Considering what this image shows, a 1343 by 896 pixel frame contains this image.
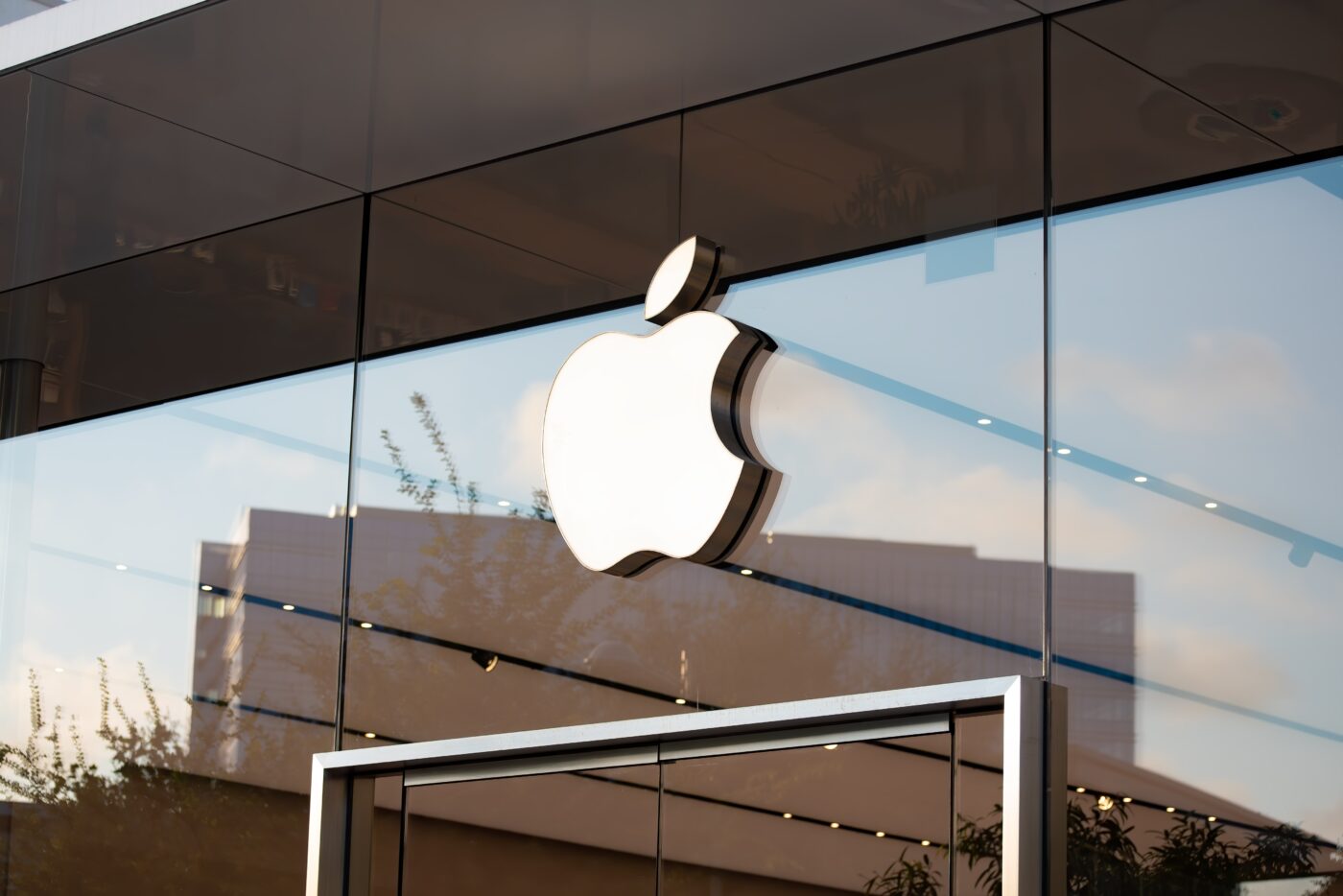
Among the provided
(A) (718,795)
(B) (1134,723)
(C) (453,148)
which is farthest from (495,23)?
(B) (1134,723)

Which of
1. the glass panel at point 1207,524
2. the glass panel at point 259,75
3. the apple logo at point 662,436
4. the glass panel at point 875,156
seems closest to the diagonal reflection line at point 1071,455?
the glass panel at point 1207,524

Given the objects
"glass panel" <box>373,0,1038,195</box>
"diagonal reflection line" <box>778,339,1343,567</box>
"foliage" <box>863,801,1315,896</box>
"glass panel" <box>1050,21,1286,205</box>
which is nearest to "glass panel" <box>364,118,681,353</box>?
"glass panel" <box>373,0,1038,195</box>

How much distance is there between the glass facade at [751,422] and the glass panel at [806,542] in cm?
2

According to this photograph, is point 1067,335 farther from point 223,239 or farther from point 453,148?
point 223,239

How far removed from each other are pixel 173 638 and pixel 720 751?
3080mm

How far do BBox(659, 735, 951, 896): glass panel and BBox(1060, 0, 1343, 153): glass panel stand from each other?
213cm

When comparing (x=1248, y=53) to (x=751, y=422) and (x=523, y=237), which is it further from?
(x=523, y=237)

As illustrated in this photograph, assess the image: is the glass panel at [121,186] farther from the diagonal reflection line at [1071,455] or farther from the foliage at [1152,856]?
the foliage at [1152,856]

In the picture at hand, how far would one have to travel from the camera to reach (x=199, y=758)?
8109 mm

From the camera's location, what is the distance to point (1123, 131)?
5.98 meters

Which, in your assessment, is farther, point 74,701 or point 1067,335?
point 74,701

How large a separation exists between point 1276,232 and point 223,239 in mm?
4880

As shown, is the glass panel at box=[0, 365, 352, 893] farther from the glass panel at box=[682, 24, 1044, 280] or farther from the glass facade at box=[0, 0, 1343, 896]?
the glass panel at box=[682, 24, 1044, 280]

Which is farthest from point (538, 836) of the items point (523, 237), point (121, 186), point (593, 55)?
point (121, 186)
